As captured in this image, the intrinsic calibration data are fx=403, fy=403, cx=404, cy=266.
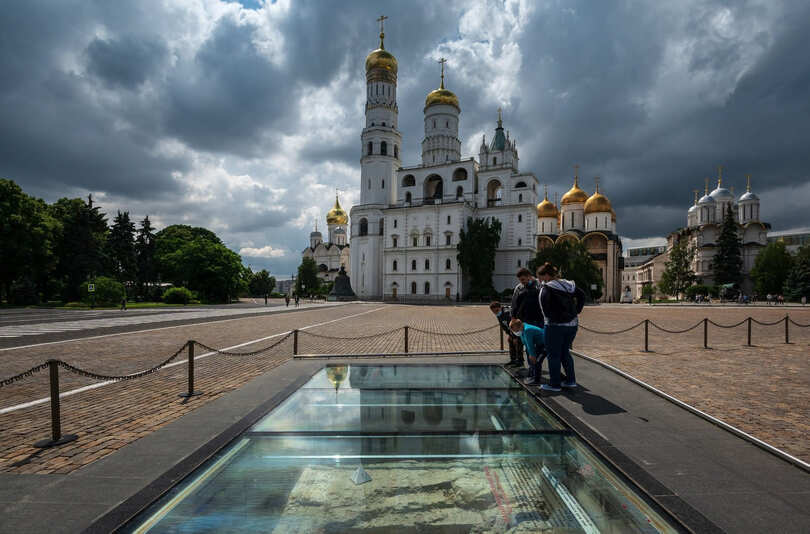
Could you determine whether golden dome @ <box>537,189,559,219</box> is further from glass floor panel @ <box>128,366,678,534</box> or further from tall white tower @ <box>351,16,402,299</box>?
glass floor panel @ <box>128,366,678,534</box>

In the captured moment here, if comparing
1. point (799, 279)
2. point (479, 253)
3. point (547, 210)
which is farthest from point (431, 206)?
point (799, 279)

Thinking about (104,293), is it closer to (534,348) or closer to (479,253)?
(534,348)

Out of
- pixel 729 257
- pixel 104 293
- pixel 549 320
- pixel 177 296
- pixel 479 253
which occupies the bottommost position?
pixel 177 296

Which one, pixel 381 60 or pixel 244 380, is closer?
pixel 244 380

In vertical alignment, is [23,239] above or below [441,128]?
below

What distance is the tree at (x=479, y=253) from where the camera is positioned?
49.6 m

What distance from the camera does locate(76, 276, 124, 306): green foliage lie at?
3256cm

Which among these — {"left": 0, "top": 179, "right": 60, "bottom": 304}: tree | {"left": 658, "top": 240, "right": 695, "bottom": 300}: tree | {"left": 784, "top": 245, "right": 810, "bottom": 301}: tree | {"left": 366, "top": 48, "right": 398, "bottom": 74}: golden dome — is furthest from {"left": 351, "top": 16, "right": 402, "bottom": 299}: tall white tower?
{"left": 784, "top": 245, "right": 810, "bottom": 301}: tree

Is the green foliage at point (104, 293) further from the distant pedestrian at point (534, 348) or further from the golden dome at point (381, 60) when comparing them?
the golden dome at point (381, 60)

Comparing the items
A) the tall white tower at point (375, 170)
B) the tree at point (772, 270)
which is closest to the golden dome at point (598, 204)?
the tree at point (772, 270)

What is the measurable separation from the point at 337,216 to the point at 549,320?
338 ft

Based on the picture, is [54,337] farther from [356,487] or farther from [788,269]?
[788,269]

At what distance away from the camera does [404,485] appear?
3.03 meters

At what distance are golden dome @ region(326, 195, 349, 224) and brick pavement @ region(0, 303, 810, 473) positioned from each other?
93330mm
